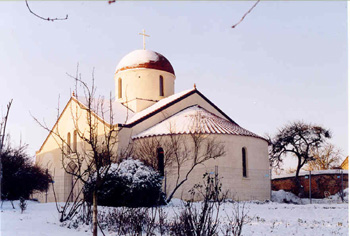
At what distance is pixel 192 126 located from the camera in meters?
24.1

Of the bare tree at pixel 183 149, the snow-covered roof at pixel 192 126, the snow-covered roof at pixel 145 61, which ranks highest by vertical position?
the snow-covered roof at pixel 145 61

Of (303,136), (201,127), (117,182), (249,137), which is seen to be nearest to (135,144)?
(201,127)

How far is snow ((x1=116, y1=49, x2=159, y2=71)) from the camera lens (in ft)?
103

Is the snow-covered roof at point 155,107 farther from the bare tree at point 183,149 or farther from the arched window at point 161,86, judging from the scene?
the bare tree at point 183,149

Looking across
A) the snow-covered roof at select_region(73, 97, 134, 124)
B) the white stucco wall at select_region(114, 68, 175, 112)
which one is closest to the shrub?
the snow-covered roof at select_region(73, 97, 134, 124)

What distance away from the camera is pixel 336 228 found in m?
10.5

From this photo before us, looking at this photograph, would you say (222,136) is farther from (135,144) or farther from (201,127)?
(135,144)

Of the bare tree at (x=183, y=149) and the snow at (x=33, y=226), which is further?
the bare tree at (x=183, y=149)

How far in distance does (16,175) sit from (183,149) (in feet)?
30.5

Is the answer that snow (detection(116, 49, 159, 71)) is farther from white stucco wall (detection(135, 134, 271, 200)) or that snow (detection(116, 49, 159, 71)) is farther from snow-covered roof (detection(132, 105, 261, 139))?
white stucco wall (detection(135, 134, 271, 200))

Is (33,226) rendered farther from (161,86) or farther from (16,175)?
(161,86)

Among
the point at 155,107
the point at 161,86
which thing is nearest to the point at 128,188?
the point at 155,107

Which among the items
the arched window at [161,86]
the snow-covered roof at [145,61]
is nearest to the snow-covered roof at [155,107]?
the arched window at [161,86]

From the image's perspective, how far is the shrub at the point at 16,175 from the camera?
17250 millimetres
